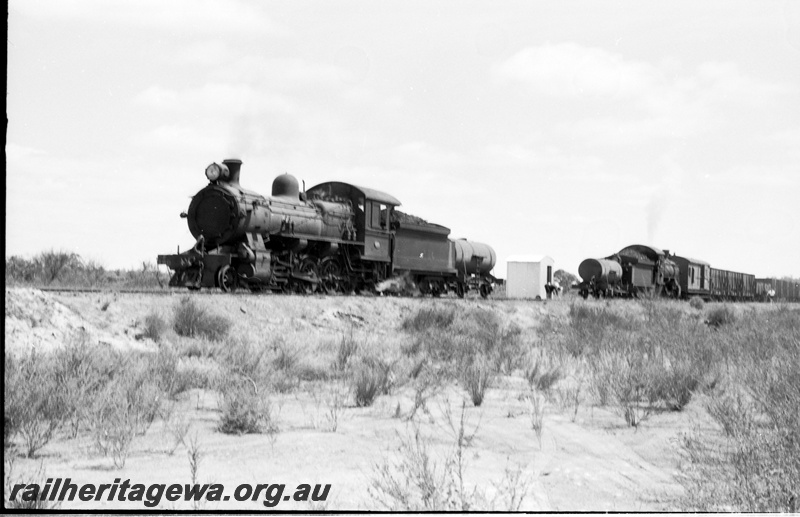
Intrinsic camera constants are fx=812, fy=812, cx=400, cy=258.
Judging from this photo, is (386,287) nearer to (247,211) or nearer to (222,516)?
(247,211)

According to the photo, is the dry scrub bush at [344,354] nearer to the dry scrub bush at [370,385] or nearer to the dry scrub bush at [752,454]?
the dry scrub bush at [370,385]

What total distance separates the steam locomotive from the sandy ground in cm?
2660

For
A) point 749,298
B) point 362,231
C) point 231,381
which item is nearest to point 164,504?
point 231,381

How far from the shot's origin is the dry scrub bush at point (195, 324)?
14812 millimetres

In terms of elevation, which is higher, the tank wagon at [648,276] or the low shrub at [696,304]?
the tank wagon at [648,276]

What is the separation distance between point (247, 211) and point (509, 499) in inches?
587

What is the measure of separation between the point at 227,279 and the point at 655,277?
96.8 feet

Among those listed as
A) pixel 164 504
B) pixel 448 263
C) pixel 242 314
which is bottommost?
pixel 164 504

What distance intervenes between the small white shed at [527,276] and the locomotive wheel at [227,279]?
846 inches

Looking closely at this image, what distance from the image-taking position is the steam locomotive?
129 feet

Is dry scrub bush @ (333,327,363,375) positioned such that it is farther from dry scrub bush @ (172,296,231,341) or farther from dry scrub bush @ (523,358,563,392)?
dry scrub bush @ (523,358,563,392)

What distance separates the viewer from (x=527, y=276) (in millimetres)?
39594

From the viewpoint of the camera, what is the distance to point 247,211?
19953 mm

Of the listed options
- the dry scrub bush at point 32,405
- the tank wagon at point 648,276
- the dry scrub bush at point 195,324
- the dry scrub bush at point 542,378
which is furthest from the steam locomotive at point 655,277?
the dry scrub bush at point 32,405
